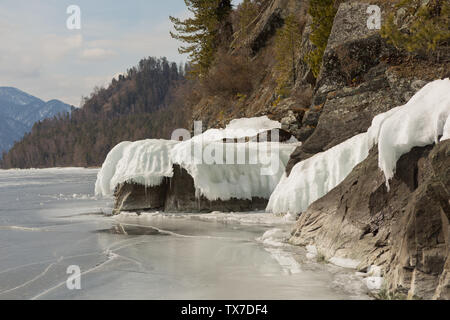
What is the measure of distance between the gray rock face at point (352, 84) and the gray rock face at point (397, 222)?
9.22 ft

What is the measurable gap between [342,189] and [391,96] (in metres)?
3.51

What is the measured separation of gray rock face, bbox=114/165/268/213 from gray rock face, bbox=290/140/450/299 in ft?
15.0

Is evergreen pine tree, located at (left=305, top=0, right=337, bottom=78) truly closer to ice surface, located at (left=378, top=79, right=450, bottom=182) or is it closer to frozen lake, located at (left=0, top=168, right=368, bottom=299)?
frozen lake, located at (left=0, top=168, right=368, bottom=299)

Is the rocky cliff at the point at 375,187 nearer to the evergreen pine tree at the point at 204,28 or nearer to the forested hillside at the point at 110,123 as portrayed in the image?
the evergreen pine tree at the point at 204,28

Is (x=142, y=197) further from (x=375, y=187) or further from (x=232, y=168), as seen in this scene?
(x=375, y=187)

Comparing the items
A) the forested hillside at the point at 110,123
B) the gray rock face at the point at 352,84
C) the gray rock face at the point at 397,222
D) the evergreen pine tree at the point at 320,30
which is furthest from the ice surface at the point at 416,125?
the forested hillside at the point at 110,123

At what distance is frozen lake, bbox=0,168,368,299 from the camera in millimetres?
4137

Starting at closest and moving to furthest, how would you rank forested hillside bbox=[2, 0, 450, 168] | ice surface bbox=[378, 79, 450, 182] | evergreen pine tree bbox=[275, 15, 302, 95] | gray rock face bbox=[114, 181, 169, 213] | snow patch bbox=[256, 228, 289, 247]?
1. ice surface bbox=[378, 79, 450, 182]
2. snow patch bbox=[256, 228, 289, 247]
3. forested hillside bbox=[2, 0, 450, 168]
4. gray rock face bbox=[114, 181, 169, 213]
5. evergreen pine tree bbox=[275, 15, 302, 95]

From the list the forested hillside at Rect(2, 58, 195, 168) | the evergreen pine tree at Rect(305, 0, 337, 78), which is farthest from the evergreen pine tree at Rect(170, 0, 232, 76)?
the forested hillside at Rect(2, 58, 195, 168)

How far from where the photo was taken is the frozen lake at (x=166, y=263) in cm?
414

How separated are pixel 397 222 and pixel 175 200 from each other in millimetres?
7613

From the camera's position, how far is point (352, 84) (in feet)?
31.0

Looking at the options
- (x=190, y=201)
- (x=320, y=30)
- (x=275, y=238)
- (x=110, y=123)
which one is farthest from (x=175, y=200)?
(x=110, y=123)

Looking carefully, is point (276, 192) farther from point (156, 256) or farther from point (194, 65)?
point (194, 65)
